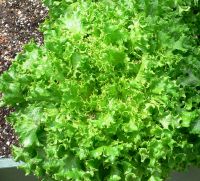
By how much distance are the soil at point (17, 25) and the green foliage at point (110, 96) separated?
1048 mm

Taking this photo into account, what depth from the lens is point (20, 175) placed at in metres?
2.85

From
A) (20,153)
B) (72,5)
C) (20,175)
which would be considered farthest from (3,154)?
(72,5)

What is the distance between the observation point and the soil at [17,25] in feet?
11.0

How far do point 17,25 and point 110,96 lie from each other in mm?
1506

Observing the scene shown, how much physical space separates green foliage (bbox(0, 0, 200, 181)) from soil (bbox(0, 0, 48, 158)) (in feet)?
3.44

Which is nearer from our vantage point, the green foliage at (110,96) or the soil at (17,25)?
the green foliage at (110,96)

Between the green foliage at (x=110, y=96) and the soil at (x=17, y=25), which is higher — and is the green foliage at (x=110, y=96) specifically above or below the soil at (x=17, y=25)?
below

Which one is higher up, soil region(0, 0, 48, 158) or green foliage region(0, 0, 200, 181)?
soil region(0, 0, 48, 158)

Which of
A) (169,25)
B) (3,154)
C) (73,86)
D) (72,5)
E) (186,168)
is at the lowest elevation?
(186,168)

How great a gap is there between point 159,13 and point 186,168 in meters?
0.72

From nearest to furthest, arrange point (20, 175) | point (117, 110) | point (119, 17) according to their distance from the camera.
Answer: point (117, 110), point (119, 17), point (20, 175)

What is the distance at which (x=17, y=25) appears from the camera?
3.43 m

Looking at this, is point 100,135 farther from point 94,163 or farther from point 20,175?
point 20,175

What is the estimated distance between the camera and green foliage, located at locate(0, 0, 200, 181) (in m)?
2.08
